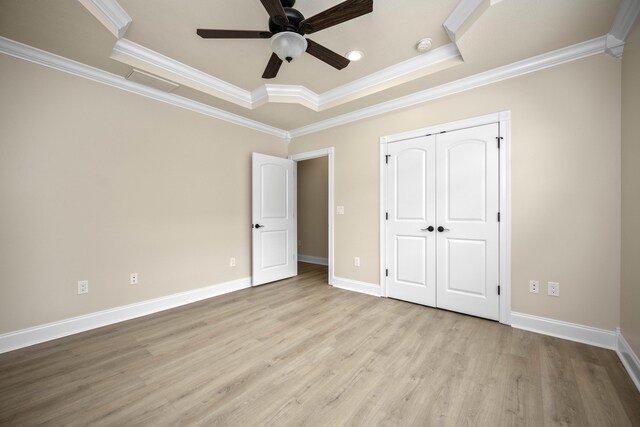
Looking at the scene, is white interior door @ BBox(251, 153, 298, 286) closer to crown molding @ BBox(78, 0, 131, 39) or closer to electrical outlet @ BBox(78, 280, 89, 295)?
electrical outlet @ BBox(78, 280, 89, 295)

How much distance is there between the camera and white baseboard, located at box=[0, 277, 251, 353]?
7.13ft

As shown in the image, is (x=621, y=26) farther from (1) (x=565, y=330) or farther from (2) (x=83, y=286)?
(2) (x=83, y=286)

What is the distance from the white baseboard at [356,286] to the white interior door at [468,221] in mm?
841

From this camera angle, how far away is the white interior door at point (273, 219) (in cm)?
394

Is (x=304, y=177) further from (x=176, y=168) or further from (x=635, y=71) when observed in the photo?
(x=635, y=71)

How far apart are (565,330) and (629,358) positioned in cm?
46

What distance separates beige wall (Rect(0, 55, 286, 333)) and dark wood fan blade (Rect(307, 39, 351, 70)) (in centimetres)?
214

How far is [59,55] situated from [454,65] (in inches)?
145

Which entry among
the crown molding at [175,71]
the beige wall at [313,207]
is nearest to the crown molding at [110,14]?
the crown molding at [175,71]

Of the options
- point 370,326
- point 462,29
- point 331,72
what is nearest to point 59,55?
point 331,72

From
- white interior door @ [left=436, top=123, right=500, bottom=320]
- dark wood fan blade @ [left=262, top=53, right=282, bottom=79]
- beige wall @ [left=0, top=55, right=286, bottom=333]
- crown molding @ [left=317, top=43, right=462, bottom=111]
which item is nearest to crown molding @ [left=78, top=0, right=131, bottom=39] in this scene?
beige wall @ [left=0, top=55, right=286, bottom=333]

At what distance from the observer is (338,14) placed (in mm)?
1585

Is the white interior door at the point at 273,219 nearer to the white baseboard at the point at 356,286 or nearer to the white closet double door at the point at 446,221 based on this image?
the white baseboard at the point at 356,286

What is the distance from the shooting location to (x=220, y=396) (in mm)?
1606
